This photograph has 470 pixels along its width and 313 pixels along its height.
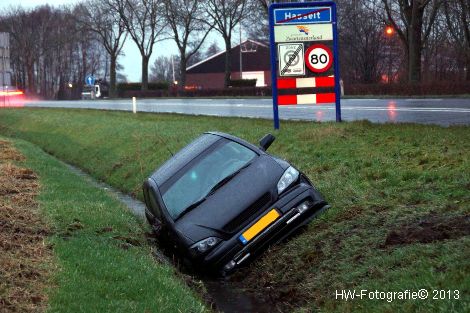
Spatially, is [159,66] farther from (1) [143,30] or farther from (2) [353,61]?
(2) [353,61]

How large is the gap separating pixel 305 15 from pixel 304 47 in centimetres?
70

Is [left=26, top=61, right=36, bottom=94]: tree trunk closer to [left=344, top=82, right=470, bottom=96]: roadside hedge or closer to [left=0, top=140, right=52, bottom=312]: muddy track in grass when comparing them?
[left=344, top=82, right=470, bottom=96]: roadside hedge

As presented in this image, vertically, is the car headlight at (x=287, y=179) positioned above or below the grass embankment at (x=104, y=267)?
above

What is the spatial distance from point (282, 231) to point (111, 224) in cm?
258

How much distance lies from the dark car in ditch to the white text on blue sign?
6369 mm

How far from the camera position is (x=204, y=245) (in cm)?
706

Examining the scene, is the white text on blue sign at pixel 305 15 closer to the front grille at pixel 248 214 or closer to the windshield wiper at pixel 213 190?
the windshield wiper at pixel 213 190

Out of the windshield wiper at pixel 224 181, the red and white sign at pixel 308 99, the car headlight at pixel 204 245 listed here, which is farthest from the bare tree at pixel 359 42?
the car headlight at pixel 204 245

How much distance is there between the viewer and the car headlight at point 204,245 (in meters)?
7.05

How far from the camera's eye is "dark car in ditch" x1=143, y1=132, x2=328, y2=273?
710 centimetres

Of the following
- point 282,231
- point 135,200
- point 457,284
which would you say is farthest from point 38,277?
point 135,200

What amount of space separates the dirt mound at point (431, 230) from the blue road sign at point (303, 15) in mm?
8149

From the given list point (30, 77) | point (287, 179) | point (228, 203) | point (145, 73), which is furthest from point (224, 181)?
point (30, 77)

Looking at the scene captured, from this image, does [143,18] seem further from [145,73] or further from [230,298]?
[230,298]
